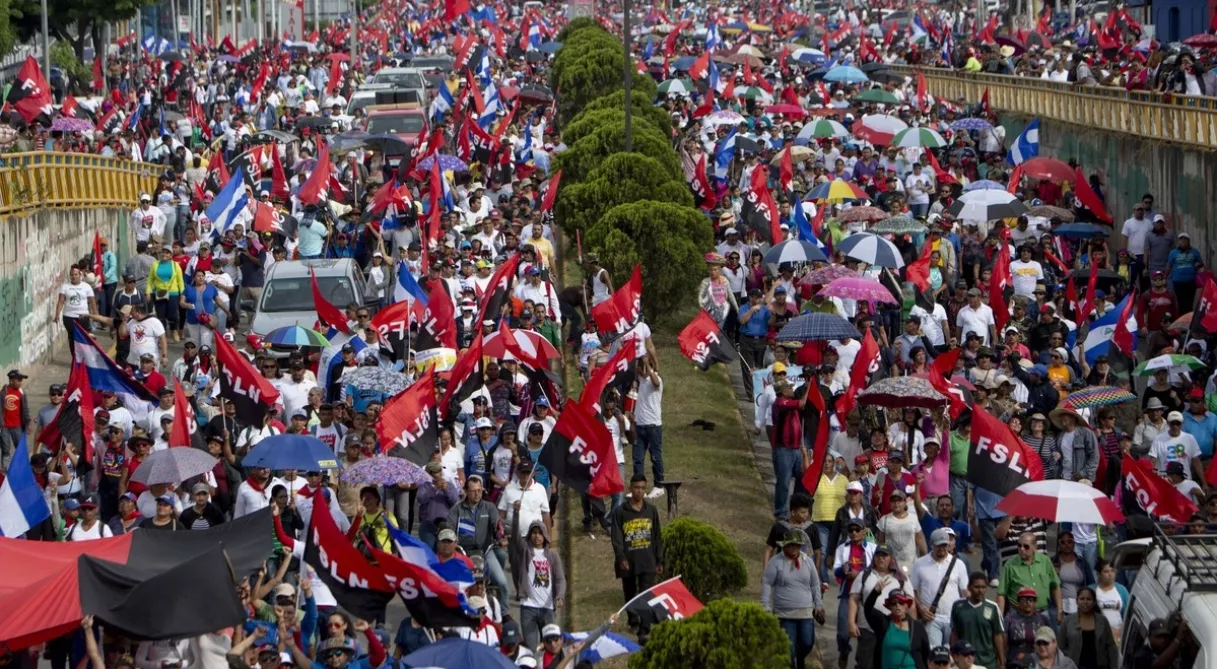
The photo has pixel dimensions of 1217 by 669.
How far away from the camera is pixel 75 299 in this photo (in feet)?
77.3

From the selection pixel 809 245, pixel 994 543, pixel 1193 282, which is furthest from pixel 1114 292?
pixel 994 543

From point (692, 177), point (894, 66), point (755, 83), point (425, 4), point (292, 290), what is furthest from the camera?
point (425, 4)

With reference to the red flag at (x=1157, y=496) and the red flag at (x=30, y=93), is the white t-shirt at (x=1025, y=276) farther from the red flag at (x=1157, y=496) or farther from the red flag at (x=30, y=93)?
the red flag at (x=30, y=93)

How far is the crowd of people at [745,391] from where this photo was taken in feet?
46.0

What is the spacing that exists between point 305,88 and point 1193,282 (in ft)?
85.0

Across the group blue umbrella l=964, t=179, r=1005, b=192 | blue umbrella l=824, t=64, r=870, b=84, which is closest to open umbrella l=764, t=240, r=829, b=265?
blue umbrella l=964, t=179, r=1005, b=192

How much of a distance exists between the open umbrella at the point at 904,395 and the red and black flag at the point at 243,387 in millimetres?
4400

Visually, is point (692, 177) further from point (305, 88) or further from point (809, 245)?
point (305, 88)

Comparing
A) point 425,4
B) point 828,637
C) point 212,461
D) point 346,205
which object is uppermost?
point 425,4

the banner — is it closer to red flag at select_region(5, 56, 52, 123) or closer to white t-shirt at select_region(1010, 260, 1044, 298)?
white t-shirt at select_region(1010, 260, 1044, 298)

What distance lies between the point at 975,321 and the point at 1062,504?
691 centimetres

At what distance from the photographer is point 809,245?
2402cm

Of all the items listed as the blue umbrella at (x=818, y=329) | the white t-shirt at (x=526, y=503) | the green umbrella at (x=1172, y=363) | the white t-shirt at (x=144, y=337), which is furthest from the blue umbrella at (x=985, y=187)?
the white t-shirt at (x=526, y=503)

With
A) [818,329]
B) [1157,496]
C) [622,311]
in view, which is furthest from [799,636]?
[622,311]
